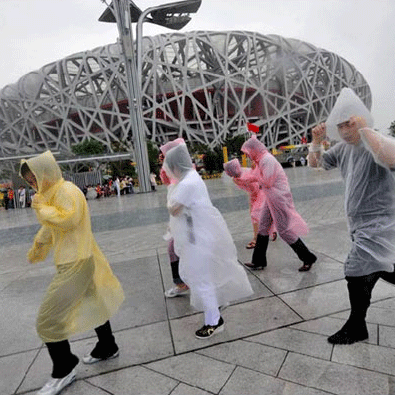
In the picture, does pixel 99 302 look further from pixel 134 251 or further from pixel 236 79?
pixel 236 79

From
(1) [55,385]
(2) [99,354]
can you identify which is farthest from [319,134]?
(1) [55,385]

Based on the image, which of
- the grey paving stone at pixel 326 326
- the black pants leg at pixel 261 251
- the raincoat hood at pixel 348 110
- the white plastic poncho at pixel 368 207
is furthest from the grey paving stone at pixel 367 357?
the black pants leg at pixel 261 251

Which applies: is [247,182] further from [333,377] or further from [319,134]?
[333,377]

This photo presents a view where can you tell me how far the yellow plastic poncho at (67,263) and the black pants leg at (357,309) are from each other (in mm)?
1585

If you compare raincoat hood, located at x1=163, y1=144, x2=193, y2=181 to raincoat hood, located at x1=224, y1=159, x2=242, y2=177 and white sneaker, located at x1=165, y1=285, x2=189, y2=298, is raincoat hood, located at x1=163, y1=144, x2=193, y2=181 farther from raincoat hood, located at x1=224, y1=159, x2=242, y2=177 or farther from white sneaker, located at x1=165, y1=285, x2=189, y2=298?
raincoat hood, located at x1=224, y1=159, x2=242, y2=177

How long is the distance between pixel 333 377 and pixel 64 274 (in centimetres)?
170

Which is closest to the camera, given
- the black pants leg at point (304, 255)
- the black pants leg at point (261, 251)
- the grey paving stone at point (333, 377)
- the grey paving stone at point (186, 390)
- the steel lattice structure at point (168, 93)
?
the grey paving stone at point (333, 377)

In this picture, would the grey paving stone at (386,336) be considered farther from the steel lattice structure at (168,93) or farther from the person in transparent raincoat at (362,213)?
the steel lattice structure at (168,93)

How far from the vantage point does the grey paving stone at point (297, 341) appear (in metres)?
2.26

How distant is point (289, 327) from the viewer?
8.64 feet

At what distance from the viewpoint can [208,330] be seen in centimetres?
262

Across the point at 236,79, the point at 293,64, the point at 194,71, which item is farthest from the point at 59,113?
the point at 293,64

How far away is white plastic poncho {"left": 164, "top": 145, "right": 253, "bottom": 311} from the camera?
2629 millimetres

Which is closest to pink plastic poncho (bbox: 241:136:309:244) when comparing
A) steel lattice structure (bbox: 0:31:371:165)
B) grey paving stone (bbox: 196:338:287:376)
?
grey paving stone (bbox: 196:338:287:376)
